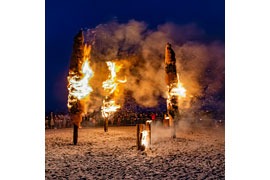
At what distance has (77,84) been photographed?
5.57 metres

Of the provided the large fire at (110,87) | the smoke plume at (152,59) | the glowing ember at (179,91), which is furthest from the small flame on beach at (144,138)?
the glowing ember at (179,91)

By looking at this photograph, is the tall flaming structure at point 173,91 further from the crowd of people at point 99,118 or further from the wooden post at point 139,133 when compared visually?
the wooden post at point 139,133

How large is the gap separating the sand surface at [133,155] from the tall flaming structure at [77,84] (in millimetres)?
341

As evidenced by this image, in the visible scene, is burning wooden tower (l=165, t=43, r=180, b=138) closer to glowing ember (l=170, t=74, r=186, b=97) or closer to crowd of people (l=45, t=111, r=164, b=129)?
glowing ember (l=170, t=74, r=186, b=97)

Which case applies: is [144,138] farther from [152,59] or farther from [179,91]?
[152,59]

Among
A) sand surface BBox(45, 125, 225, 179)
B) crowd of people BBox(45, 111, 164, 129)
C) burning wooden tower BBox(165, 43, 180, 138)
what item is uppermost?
burning wooden tower BBox(165, 43, 180, 138)

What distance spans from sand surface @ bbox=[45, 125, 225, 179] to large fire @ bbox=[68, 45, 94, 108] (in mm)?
581

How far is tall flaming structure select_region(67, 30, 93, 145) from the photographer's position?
556cm

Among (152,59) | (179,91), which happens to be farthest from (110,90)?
(179,91)

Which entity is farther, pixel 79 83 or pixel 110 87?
pixel 110 87

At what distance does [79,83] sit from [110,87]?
601 millimetres

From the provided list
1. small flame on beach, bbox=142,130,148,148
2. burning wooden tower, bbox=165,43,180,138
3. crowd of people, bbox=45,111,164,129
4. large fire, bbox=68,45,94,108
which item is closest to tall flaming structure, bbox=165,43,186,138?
burning wooden tower, bbox=165,43,180,138
